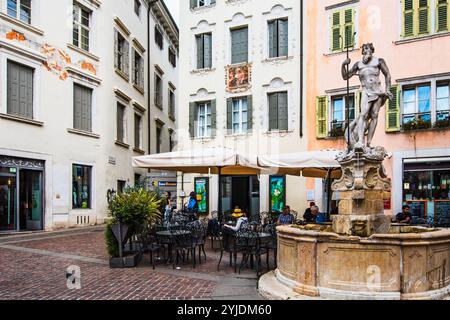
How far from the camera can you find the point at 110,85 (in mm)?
20016

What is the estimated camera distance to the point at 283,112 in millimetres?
17656

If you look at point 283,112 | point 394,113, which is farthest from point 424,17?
point 283,112

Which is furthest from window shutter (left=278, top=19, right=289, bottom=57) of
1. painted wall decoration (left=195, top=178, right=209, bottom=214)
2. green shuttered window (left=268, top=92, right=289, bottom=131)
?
painted wall decoration (left=195, top=178, right=209, bottom=214)

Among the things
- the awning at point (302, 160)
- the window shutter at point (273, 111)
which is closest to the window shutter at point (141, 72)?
the window shutter at point (273, 111)

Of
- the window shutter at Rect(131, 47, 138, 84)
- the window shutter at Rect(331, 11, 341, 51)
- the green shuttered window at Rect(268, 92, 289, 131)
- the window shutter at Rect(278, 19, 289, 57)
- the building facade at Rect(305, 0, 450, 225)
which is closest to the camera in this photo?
the building facade at Rect(305, 0, 450, 225)

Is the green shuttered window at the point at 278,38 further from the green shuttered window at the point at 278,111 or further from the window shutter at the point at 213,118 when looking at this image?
the window shutter at the point at 213,118

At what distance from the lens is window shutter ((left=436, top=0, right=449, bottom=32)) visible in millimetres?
14453

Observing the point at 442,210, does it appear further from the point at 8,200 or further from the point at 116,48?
the point at 116,48

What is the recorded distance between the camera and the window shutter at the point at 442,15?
14.5 meters

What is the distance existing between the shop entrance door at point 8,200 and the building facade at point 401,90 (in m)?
11.1

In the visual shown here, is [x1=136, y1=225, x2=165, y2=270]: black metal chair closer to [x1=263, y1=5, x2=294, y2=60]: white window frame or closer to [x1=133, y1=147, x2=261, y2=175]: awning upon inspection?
[x1=133, y1=147, x2=261, y2=175]: awning

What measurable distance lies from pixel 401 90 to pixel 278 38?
219 inches

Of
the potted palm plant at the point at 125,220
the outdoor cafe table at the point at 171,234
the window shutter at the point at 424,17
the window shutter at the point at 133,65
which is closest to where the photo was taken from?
the potted palm plant at the point at 125,220

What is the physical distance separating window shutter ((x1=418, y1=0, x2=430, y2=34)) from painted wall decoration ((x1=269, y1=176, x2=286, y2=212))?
7412 mm
